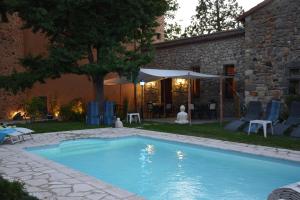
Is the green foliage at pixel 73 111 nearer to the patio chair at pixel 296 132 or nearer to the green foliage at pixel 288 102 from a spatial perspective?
the green foliage at pixel 288 102

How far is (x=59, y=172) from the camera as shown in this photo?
591cm

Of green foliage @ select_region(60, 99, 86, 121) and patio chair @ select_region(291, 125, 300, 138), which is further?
green foliage @ select_region(60, 99, 86, 121)

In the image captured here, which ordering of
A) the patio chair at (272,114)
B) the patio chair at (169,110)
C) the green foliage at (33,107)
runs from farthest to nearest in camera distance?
the patio chair at (169,110), the green foliage at (33,107), the patio chair at (272,114)

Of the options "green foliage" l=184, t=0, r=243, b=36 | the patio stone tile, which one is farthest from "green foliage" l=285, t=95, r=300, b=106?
"green foliage" l=184, t=0, r=243, b=36

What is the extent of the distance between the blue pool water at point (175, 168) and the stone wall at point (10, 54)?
7.50 metres

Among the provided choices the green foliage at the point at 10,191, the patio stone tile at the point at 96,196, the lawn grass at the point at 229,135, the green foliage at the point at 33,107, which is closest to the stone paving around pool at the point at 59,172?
the patio stone tile at the point at 96,196

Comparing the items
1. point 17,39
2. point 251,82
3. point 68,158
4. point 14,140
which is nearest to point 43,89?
point 17,39

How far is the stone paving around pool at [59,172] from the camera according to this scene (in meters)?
4.66

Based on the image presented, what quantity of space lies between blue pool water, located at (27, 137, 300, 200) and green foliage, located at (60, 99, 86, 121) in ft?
18.0

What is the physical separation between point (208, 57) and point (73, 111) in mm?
7457

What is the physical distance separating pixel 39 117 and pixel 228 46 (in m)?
10.0

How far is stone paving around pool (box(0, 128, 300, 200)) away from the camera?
4.66 meters

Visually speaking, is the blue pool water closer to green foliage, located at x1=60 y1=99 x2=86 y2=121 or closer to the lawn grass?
the lawn grass

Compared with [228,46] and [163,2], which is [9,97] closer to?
[163,2]
